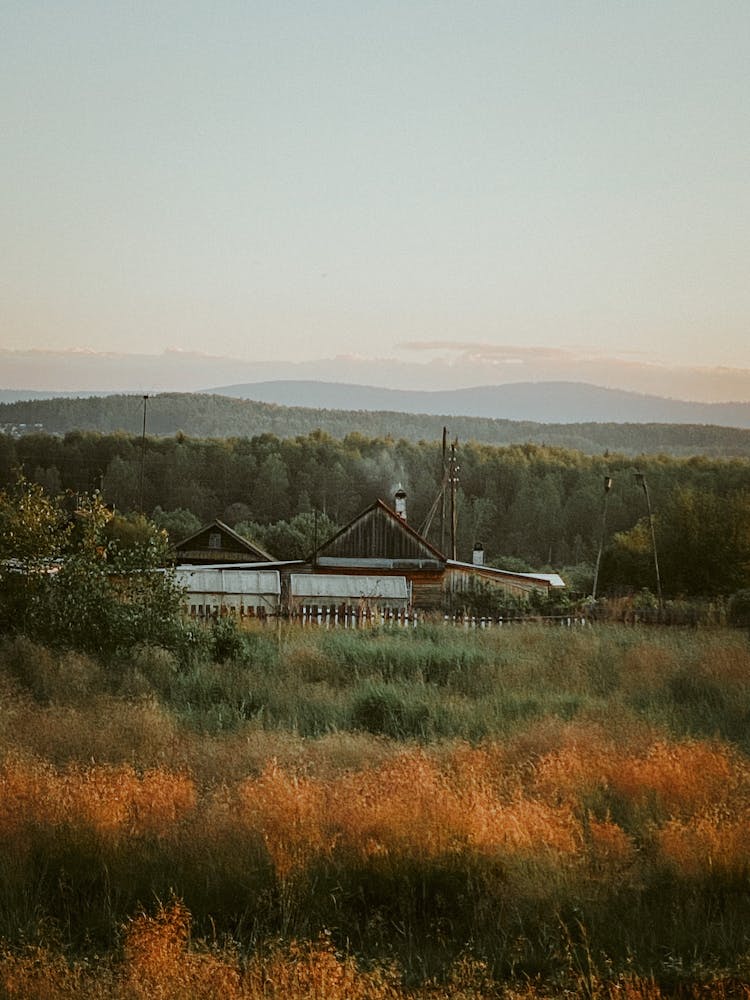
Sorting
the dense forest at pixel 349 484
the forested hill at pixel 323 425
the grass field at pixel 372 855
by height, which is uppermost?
the forested hill at pixel 323 425

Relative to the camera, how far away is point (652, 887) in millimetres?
6793

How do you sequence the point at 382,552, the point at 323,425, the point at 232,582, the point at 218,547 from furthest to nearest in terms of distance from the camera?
the point at 323,425 < the point at 218,547 < the point at 382,552 < the point at 232,582

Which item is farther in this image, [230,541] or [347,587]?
[230,541]

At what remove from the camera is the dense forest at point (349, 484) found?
316ft

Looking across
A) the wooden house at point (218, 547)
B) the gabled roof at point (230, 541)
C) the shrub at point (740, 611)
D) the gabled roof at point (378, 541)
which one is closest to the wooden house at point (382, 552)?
the gabled roof at point (378, 541)

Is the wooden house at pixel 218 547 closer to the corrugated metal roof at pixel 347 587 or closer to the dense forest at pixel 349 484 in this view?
the corrugated metal roof at pixel 347 587

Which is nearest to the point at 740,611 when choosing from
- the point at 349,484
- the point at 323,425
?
the point at 349,484

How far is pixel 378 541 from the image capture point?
131ft

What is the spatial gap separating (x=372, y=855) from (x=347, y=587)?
24557 millimetres

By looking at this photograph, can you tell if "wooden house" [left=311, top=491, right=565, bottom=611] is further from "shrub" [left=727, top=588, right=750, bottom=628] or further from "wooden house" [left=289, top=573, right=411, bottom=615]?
"shrub" [left=727, top=588, right=750, bottom=628]

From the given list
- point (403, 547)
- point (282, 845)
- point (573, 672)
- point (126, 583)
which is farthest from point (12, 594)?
point (403, 547)

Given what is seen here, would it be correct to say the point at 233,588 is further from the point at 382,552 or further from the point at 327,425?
the point at 327,425

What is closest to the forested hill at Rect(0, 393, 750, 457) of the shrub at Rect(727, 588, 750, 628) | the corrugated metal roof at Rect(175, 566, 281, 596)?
the corrugated metal roof at Rect(175, 566, 281, 596)

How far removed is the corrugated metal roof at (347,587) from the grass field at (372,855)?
1843 cm
